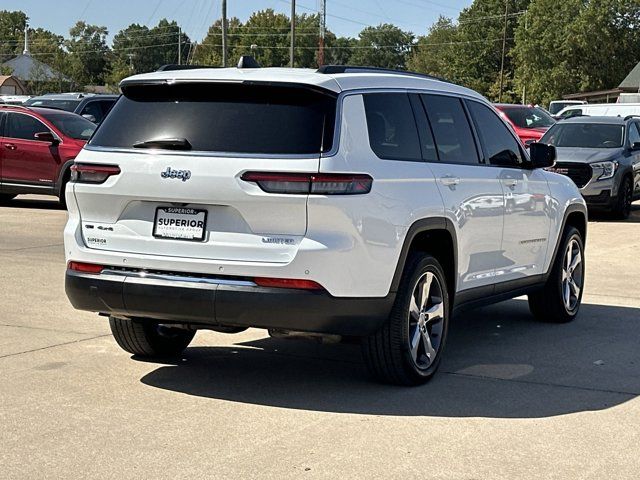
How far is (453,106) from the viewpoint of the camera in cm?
812

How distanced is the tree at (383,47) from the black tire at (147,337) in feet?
548

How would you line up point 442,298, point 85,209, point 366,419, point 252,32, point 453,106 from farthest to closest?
point 252,32 → point 453,106 → point 442,298 → point 85,209 → point 366,419

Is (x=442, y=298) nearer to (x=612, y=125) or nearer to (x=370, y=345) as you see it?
(x=370, y=345)

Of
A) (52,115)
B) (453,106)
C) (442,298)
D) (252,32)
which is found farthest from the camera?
(252,32)

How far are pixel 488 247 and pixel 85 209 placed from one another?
8.99 ft

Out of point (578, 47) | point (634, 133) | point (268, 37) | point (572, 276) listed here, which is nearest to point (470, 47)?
point (578, 47)

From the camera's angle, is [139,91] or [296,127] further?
[139,91]

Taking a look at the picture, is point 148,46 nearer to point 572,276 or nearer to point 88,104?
point 88,104

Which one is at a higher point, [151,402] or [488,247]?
[488,247]

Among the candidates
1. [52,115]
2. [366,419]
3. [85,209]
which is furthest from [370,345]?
[52,115]

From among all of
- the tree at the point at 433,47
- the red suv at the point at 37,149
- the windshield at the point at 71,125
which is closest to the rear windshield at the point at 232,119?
the red suv at the point at 37,149

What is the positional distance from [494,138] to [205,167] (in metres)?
2.77

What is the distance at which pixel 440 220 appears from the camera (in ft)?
24.0

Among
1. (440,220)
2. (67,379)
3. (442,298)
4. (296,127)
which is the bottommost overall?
(67,379)
